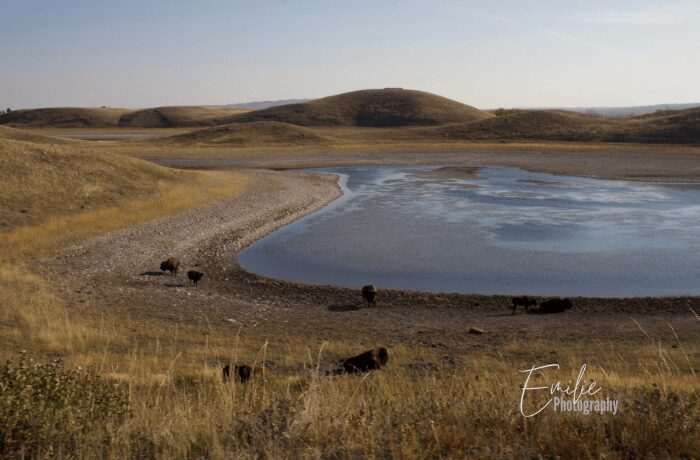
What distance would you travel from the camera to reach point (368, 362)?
10289 mm

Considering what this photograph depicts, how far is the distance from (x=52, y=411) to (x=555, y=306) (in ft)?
43.2

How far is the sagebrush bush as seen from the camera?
15.9ft

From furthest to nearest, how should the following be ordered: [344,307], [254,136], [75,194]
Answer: [254,136]
[75,194]
[344,307]

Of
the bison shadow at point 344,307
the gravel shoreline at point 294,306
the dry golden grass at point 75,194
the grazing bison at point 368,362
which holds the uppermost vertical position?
the dry golden grass at point 75,194

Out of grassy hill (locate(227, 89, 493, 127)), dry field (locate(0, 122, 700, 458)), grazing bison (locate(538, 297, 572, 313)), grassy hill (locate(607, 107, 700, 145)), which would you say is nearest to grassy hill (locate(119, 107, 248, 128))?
grassy hill (locate(227, 89, 493, 127))

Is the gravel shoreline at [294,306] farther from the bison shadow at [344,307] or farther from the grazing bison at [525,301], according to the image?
the grazing bison at [525,301]

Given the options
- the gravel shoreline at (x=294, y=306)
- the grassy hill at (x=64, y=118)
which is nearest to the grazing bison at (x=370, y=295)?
the gravel shoreline at (x=294, y=306)

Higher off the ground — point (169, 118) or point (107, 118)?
point (107, 118)

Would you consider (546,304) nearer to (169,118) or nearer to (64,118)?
(169,118)

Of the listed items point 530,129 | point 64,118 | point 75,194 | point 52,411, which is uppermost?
point 64,118

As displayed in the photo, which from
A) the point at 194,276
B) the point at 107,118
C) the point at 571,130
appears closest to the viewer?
the point at 194,276

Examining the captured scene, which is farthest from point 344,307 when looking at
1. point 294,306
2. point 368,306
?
point 294,306

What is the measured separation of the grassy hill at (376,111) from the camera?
161125mm

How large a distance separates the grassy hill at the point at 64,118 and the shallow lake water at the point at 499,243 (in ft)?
516
